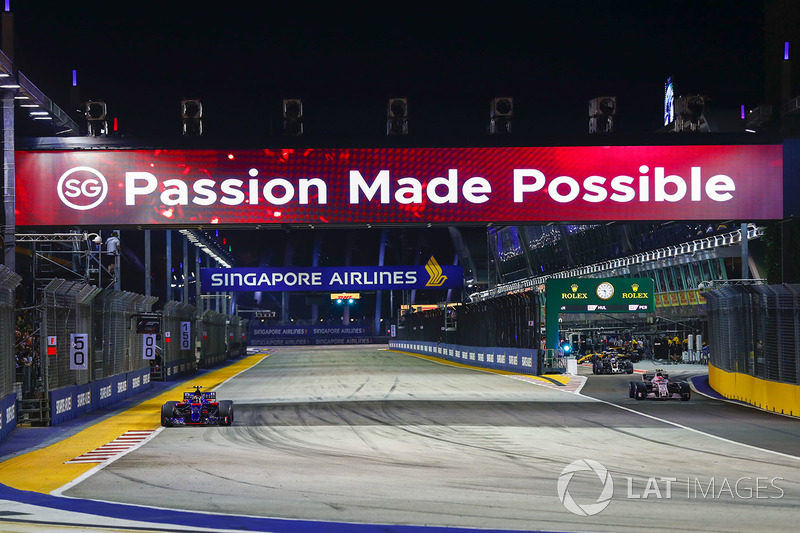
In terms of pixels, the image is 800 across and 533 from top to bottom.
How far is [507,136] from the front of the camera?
22766mm

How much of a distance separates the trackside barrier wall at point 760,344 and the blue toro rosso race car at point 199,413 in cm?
1237

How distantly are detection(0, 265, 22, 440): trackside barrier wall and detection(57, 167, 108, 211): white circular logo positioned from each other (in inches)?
125

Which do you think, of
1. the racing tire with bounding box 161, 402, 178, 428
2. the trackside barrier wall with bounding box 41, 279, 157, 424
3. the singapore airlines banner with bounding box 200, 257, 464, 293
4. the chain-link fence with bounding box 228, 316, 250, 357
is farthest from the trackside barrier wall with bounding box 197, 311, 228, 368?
the racing tire with bounding box 161, 402, 178, 428

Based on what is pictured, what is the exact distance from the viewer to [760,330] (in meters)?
23.7

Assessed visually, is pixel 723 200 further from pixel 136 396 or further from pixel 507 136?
pixel 136 396

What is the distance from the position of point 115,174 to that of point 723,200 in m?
14.1

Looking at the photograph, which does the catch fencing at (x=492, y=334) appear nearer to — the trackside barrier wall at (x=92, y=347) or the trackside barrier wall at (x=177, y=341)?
the trackside barrier wall at (x=177, y=341)

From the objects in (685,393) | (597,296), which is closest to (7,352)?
(685,393)

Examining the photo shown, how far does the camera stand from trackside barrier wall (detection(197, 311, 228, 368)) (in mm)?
57719

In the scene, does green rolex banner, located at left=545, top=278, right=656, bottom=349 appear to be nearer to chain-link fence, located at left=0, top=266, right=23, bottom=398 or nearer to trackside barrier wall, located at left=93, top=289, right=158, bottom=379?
trackside barrier wall, located at left=93, top=289, right=158, bottom=379

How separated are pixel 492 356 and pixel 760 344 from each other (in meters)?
30.4

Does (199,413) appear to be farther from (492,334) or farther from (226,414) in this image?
(492,334)

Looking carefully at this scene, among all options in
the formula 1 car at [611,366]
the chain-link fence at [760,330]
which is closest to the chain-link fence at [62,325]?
the chain-link fence at [760,330]

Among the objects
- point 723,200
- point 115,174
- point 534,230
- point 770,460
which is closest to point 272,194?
point 115,174
